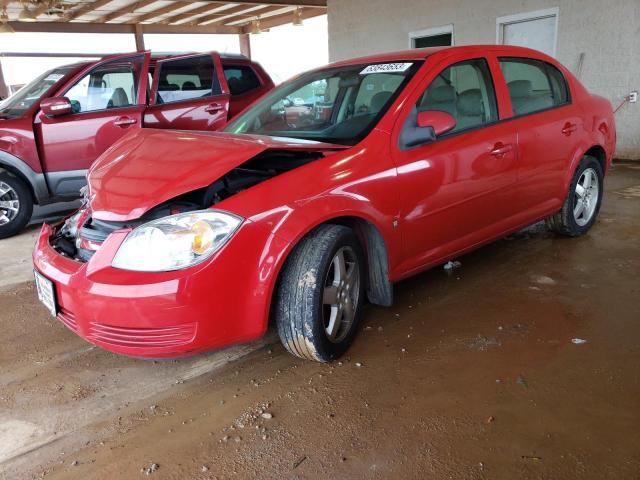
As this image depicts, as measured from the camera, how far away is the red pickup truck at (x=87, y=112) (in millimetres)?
4996

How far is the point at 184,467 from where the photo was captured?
1917 mm

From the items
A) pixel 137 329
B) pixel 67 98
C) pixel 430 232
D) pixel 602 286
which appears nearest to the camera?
pixel 137 329

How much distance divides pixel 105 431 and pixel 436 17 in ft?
30.1

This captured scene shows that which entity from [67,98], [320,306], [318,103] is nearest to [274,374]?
[320,306]

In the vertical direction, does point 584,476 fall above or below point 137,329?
below

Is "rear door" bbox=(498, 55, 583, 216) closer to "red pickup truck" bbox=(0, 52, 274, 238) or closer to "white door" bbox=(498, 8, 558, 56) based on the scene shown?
"red pickup truck" bbox=(0, 52, 274, 238)

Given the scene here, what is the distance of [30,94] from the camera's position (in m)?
5.41

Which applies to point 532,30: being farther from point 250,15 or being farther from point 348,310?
point 250,15

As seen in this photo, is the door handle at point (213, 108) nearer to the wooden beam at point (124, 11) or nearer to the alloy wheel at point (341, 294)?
the alloy wheel at point (341, 294)

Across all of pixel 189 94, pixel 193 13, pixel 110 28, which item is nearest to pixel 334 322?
pixel 189 94

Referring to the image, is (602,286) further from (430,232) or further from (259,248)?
(259,248)

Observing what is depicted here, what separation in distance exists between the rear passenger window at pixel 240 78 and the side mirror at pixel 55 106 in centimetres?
174

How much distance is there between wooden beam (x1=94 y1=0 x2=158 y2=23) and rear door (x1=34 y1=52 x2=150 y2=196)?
9.79 m

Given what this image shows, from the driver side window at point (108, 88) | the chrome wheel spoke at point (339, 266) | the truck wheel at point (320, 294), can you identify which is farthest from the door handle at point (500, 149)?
the driver side window at point (108, 88)
